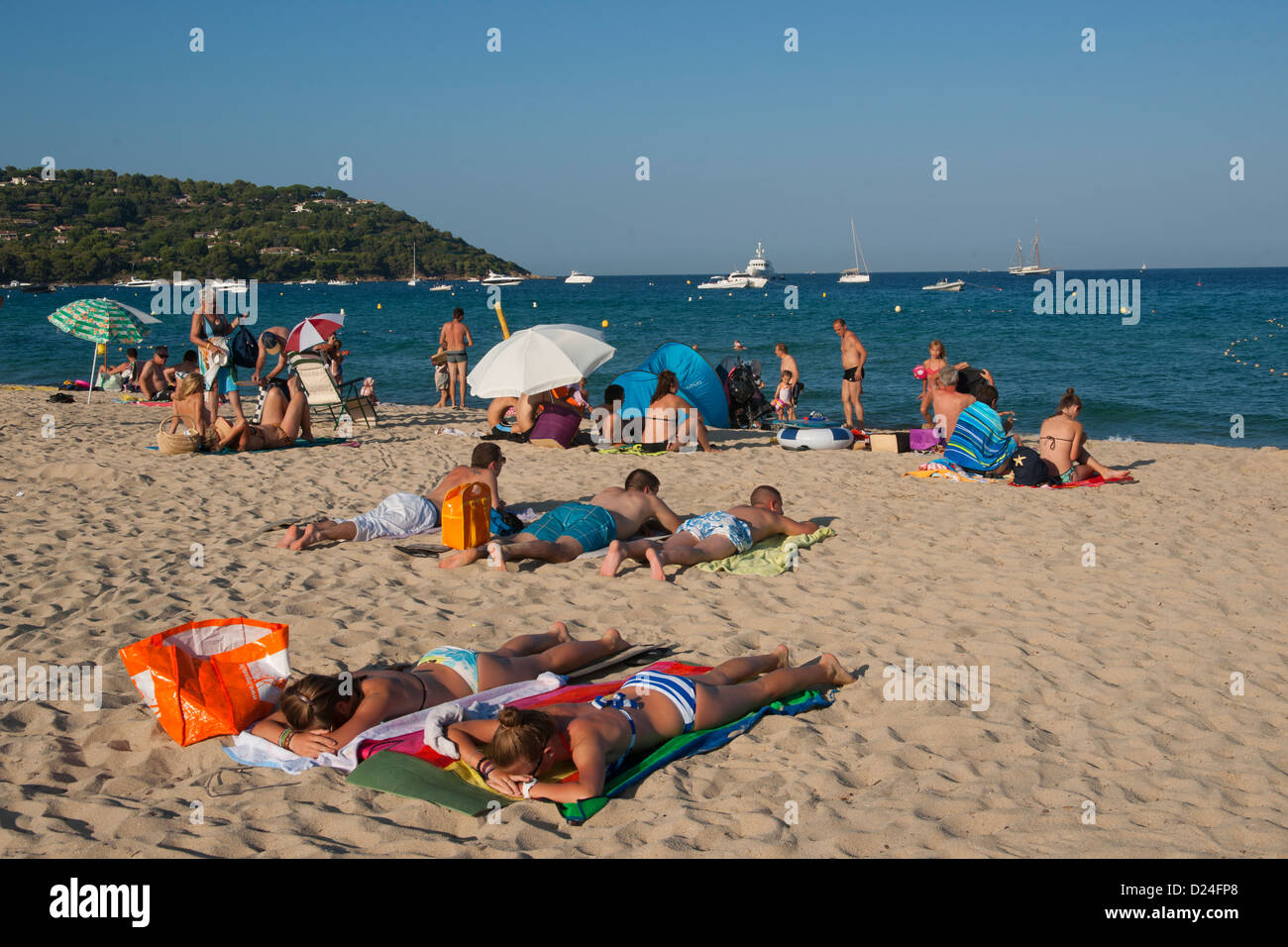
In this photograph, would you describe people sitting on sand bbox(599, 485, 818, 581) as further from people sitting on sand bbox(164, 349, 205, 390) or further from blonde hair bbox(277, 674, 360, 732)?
people sitting on sand bbox(164, 349, 205, 390)

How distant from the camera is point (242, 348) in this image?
1075 centimetres

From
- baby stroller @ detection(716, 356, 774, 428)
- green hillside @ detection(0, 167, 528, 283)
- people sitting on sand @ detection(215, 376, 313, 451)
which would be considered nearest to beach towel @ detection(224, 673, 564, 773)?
people sitting on sand @ detection(215, 376, 313, 451)

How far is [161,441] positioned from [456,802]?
7.94m

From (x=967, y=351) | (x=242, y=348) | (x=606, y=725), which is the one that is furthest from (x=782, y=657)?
(x=967, y=351)

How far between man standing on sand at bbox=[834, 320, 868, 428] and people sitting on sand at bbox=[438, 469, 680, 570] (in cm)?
737

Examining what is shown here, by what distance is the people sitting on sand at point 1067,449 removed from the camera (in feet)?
28.4

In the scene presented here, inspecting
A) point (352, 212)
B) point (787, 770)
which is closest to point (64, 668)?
point (787, 770)

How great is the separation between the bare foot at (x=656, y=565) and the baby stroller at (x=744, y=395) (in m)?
7.05

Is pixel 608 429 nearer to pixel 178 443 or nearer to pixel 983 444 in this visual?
pixel 983 444

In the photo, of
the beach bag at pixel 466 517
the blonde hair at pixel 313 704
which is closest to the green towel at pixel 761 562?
the beach bag at pixel 466 517

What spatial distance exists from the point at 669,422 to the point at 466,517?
475 centimetres

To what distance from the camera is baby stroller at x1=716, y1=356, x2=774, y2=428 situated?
493 inches

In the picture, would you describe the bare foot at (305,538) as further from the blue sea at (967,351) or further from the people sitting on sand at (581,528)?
the blue sea at (967,351)
